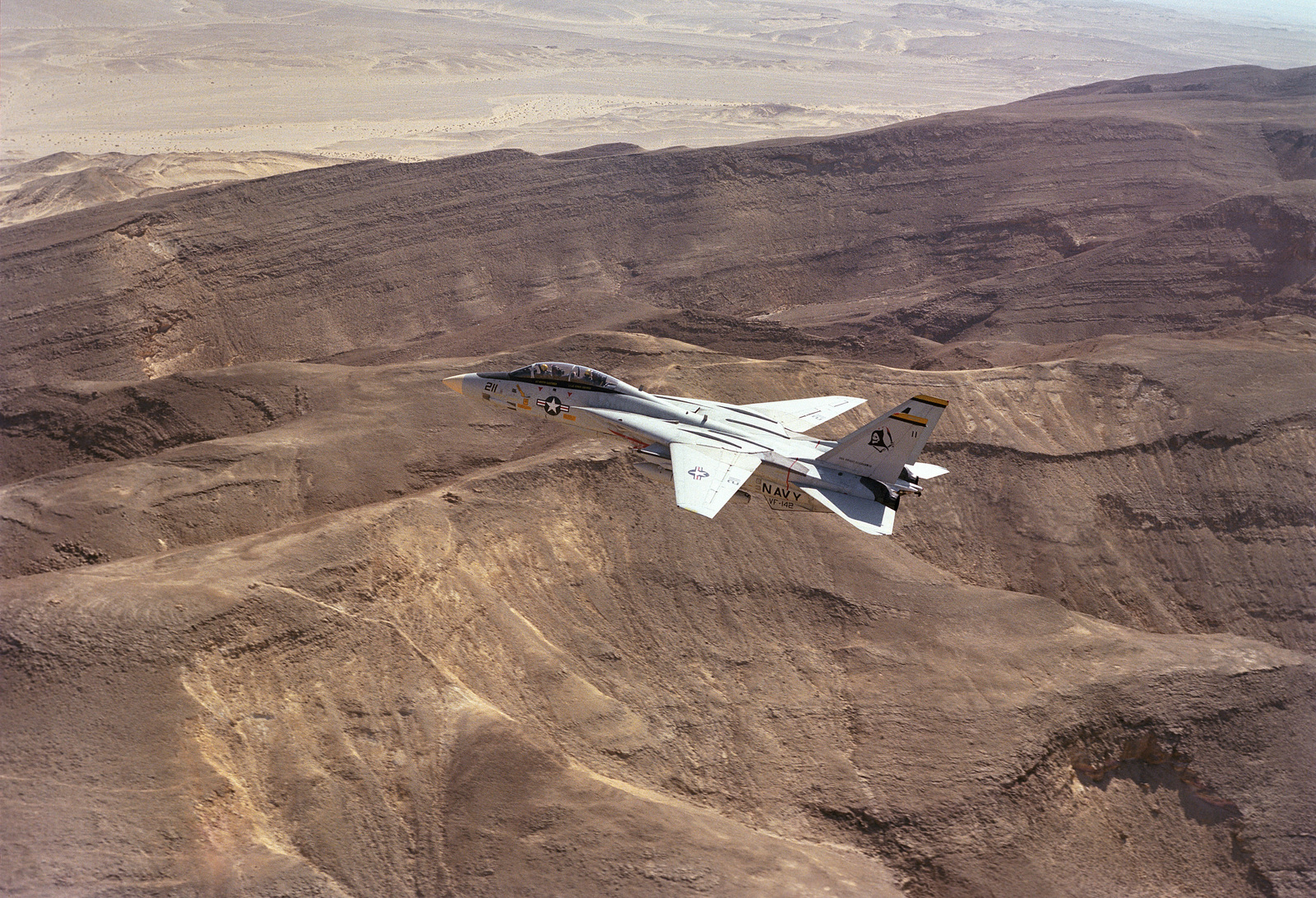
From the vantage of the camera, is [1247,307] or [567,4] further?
[567,4]

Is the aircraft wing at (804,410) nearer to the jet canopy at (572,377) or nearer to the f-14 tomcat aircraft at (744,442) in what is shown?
the f-14 tomcat aircraft at (744,442)

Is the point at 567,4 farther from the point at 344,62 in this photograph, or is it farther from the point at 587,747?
the point at 587,747

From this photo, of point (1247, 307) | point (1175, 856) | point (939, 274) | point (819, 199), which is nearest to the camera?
point (1175, 856)

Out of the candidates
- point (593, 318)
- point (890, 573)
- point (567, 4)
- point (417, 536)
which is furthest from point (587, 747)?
point (567, 4)

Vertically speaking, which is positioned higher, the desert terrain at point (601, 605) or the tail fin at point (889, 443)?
the tail fin at point (889, 443)

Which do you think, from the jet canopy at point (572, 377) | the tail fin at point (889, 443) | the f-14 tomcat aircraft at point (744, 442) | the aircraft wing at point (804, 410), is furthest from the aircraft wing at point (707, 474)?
the jet canopy at point (572, 377)

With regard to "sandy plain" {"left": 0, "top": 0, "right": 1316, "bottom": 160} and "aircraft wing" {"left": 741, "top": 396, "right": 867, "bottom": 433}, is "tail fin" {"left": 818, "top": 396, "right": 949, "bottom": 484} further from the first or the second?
"sandy plain" {"left": 0, "top": 0, "right": 1316, "bottom": 160}

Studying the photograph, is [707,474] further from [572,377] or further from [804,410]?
[572,377]
